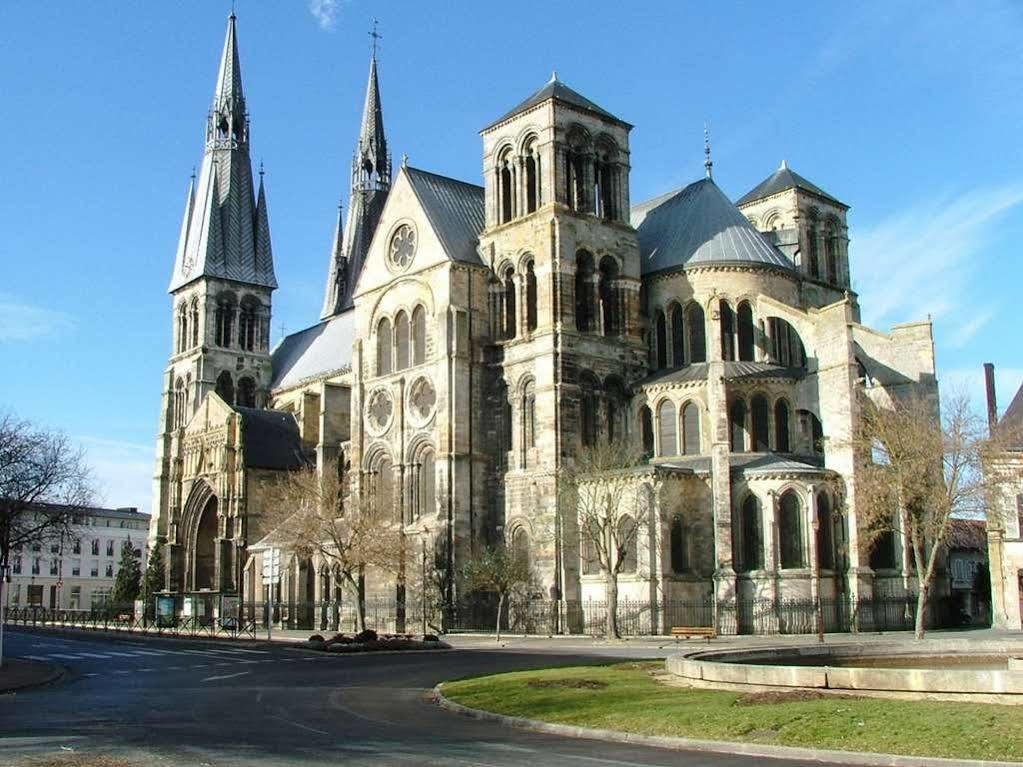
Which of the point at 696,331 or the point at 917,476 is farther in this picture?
the point at 696,331

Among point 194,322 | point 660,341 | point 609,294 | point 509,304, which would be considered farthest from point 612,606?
point 194,322

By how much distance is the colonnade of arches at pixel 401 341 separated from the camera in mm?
57625

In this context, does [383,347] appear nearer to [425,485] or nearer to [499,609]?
[425,485]

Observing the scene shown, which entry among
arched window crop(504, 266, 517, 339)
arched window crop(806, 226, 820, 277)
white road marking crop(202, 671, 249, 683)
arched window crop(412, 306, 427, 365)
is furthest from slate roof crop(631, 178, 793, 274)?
white road marking crop(202, 671, 249, 683)

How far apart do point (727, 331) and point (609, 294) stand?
5.96 m

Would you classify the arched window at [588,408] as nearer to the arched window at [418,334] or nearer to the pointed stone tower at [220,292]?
the arched window at [418,334]

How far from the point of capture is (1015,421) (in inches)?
2055

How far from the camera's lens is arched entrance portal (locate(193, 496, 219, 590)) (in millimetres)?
77125

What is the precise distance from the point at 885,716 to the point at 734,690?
161 inches

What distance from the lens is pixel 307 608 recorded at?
6372cm

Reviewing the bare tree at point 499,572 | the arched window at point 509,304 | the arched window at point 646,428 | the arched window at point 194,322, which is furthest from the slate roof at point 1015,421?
the arched window at point 194,322

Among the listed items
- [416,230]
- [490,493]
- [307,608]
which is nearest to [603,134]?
[416,230]

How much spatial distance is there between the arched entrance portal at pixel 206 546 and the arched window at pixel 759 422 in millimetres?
Answer: 40173

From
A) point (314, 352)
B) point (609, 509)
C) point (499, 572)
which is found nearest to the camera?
point (609, 509)
